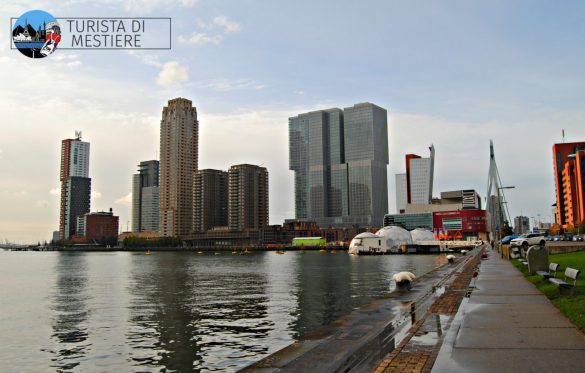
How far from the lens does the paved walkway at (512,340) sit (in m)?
11.7

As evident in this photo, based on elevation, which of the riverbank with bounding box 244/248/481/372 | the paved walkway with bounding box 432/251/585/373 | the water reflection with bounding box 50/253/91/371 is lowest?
the water reflection with bounding box 50/253/91/371

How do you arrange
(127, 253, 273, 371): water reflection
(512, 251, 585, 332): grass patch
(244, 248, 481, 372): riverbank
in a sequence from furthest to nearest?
(127, 253, 273, 371): water reflection
(512, 251, 585, 332): grass patch
(244, 248, 481, 372): riverbank

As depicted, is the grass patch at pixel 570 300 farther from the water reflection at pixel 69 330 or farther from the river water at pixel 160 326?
the water reflection at pixel 69 330

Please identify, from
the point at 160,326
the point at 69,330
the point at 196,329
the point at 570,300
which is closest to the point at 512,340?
the point at 570,300

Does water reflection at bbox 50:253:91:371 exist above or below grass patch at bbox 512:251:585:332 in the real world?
below

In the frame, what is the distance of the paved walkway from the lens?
38.3 feet

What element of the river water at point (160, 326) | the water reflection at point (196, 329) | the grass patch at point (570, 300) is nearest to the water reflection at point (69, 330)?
the river water at point (160, 326)

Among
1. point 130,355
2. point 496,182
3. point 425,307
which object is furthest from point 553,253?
point 496,182

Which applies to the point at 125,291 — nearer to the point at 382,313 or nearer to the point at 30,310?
the point at 30,310

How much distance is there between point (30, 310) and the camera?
38.8 metres

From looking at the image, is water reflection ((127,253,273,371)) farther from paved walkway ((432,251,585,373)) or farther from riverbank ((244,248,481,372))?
paved walkway ((432,251,585,373))

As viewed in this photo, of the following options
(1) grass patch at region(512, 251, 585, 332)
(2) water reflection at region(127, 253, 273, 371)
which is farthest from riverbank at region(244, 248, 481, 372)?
(1) grass patch at region(512, 251, 585, 332)

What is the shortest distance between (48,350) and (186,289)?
30.6m

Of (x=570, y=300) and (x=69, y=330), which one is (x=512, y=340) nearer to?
(x=570, y=300)
